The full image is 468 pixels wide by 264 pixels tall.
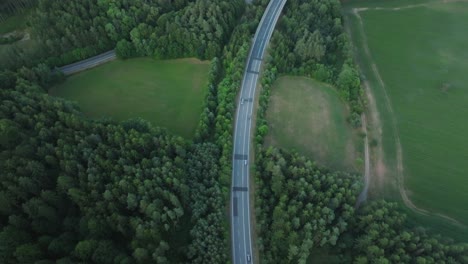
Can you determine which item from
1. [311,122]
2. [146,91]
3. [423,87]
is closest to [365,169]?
[311,122]

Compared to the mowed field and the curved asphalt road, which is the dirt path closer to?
the mowed field

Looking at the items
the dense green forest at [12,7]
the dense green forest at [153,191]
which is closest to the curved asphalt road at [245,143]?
the dense green forest at [153,191]

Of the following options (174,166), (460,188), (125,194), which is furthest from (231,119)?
(460,188)

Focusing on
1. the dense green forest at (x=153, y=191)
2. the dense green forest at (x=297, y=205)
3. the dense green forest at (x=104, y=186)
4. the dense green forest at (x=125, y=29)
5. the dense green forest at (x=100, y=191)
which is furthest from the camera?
the dense green forest at (x=125, y=29)

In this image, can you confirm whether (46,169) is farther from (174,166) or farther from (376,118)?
(376,118)

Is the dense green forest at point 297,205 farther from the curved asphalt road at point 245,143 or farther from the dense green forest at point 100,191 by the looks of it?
the dense green forest at point 100,191

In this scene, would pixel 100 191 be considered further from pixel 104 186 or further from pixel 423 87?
pixel 423 87
